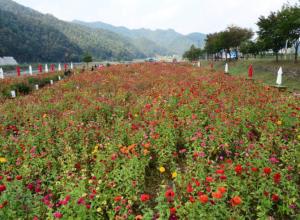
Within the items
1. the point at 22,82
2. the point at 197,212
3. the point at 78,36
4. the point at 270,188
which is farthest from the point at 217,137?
the point at 78,36

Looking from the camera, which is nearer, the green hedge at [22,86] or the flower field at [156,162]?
the flower field at [156,162]

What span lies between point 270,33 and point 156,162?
30510 millimetres

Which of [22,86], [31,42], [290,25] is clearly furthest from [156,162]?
[31,42]

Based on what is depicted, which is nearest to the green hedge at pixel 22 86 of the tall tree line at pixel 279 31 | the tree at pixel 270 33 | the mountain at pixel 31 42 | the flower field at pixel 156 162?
the flower field at pixel 156 162

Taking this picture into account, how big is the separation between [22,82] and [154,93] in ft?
29.5

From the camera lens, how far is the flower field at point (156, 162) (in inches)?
122

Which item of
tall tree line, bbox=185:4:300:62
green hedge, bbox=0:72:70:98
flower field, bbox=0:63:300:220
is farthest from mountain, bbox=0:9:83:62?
flower field, bbox=0:63:300:220

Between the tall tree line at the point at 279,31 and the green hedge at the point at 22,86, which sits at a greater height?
the tall tree line at the point at 279,31

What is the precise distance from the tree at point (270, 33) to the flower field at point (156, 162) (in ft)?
74.1

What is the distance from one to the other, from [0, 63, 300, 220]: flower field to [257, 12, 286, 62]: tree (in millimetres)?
22583

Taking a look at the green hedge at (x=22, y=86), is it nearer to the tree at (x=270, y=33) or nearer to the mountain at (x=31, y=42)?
the tree at (x=270, y=33)

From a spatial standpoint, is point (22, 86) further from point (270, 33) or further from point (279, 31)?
point (270, 33)

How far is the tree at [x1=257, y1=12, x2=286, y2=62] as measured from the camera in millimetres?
27984

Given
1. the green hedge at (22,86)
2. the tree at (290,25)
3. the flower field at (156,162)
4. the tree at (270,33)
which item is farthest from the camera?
Result: the tree at (270,33)
